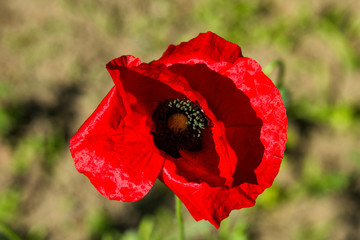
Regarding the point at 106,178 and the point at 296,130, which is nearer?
the point at 106,178

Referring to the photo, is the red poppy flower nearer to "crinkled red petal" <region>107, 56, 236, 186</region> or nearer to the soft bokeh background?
"crinkled red petal" <region>107, 56, 236, 186</region>

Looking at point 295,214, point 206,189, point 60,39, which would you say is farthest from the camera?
point 60,39

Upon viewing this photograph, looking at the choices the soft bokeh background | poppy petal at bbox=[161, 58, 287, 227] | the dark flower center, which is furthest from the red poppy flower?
the soft bokeh background

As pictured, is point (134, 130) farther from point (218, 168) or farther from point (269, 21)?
point (269, 21)

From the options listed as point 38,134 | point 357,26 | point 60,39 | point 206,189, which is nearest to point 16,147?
point 38,134

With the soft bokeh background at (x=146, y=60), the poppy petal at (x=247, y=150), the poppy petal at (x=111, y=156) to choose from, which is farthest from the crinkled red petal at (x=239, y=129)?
the soft bokeh background at (x=146, y=60)

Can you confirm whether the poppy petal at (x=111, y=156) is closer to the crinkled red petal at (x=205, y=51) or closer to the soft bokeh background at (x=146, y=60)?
the crinkled red petal at (x=205, y=51)

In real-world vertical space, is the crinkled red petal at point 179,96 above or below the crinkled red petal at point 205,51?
below
